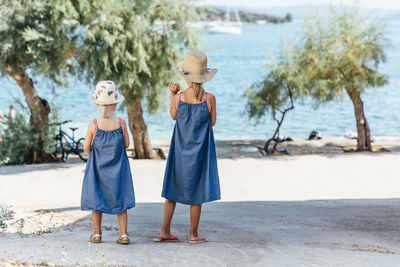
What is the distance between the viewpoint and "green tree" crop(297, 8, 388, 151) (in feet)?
48.7

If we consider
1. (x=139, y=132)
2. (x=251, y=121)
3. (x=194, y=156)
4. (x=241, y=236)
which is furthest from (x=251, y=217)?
(x=251, y=121)

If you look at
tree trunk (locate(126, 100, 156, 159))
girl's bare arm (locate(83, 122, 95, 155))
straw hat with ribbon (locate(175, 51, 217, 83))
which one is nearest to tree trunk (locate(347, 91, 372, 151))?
tree trunk (locate(126, 100, 156, 159))

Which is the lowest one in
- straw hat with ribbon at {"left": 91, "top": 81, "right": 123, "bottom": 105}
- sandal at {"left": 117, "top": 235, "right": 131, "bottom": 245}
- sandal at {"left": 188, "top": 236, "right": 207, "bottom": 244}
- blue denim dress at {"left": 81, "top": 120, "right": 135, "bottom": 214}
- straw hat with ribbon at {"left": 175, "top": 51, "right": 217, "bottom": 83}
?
sandal at {"left": 188, "top": 236, "right": 207, "bottom": 244}

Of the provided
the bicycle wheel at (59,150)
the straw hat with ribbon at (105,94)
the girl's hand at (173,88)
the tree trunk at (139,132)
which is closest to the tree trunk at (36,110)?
the bicycle wheel at (59,150)

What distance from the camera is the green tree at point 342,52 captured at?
48.7 feet

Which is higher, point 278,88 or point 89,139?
point 89,139

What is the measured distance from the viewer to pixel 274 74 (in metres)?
15.5

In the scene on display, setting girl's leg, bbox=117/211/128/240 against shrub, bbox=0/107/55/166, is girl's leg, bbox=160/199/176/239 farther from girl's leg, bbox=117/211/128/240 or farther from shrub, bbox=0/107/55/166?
shrub, bbox=0/107/55/166

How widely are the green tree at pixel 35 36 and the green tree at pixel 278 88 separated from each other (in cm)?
569

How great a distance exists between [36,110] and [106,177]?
9.11m

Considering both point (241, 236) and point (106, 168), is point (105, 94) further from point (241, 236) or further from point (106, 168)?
point (241, 236)

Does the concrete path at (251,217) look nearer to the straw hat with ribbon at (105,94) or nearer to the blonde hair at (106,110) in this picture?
the blonde hair at (106,110)

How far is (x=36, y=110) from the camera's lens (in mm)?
13375

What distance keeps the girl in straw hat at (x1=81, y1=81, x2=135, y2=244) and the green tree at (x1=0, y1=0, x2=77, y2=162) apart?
7288mm
